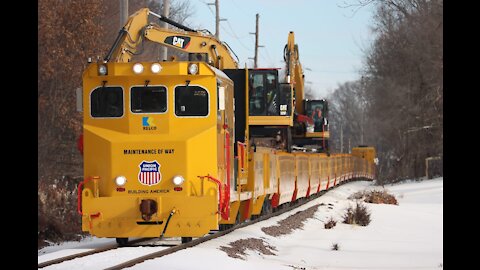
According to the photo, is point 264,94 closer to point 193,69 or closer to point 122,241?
point 122,241

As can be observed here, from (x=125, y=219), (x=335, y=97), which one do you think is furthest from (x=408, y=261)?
(x=335, y=97)

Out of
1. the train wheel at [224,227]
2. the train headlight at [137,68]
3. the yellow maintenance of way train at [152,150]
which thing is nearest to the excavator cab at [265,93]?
the train wheel at [224,227]

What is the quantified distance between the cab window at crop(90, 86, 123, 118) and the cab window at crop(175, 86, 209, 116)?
0.92 metres

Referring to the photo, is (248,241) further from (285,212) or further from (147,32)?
(285,212)

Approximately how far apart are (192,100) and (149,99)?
68cm

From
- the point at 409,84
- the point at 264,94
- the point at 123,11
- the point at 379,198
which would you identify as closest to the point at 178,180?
the point at 123,11

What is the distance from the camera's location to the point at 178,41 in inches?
776

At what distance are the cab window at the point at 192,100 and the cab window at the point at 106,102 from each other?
0.92 metres

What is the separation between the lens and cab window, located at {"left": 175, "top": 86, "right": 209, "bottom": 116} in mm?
13711

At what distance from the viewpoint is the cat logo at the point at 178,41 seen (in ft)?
64.4

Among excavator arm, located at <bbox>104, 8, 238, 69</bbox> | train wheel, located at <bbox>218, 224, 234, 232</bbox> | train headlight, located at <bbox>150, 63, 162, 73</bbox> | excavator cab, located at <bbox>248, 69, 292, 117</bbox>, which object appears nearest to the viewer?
train headlight, located at <bbox>150, 63, 162, 73</bbox>

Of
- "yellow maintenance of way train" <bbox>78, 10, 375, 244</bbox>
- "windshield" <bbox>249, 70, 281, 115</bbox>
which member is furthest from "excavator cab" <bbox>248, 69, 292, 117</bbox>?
"yellow maintenance of way train" <bbox>78, 10, 375, 244</bbox>

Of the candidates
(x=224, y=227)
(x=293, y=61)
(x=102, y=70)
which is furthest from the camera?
(x=293, y=61)

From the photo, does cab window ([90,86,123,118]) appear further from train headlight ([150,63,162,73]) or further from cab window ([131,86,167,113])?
train headlight ([150,63,162,73])
